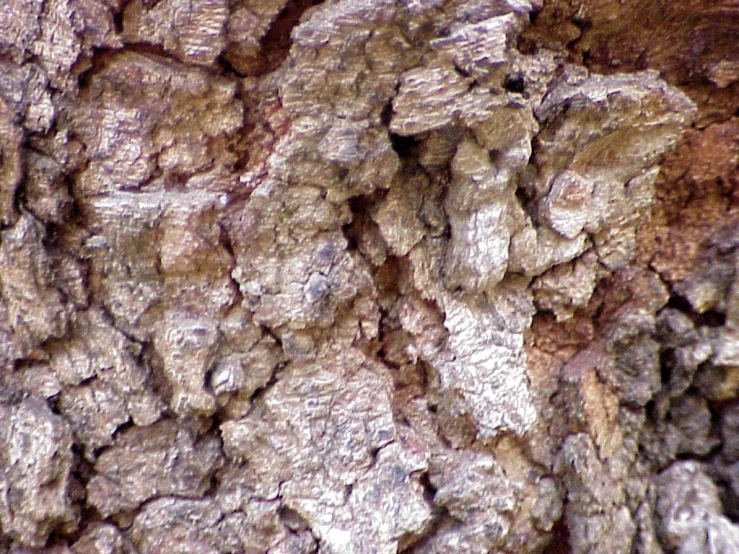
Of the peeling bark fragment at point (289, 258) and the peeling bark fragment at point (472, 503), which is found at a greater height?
the peeling bark fragment at point (289, 258)

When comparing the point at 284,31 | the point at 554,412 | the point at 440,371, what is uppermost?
the point at 284,31

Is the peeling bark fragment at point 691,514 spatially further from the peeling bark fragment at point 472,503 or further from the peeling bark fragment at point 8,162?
the peeling bark fragment at point 8,162

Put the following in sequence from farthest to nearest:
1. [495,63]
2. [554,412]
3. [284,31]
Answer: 1. [554,412]
2. [284,31]
3. [495,63]

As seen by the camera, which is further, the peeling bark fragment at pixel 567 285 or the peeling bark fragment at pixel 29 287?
the peeling bark fragment at pixel 567 285

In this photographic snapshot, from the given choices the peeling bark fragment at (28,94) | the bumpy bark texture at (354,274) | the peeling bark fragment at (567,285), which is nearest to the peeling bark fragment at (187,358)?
the bumpy bark texture at (354,274)

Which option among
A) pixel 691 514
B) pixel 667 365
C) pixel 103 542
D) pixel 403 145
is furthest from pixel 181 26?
pixel 691 514

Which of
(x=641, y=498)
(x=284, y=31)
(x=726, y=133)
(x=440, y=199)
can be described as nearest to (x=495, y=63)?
(x=440, y=199)

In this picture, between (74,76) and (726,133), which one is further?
(726,133)

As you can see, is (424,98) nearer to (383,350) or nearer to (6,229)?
(383,350)

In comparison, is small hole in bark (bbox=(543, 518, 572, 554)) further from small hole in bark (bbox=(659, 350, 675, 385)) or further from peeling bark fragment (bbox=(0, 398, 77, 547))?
peeling bark fragment (bbox=(0, 398, 77, 547))
